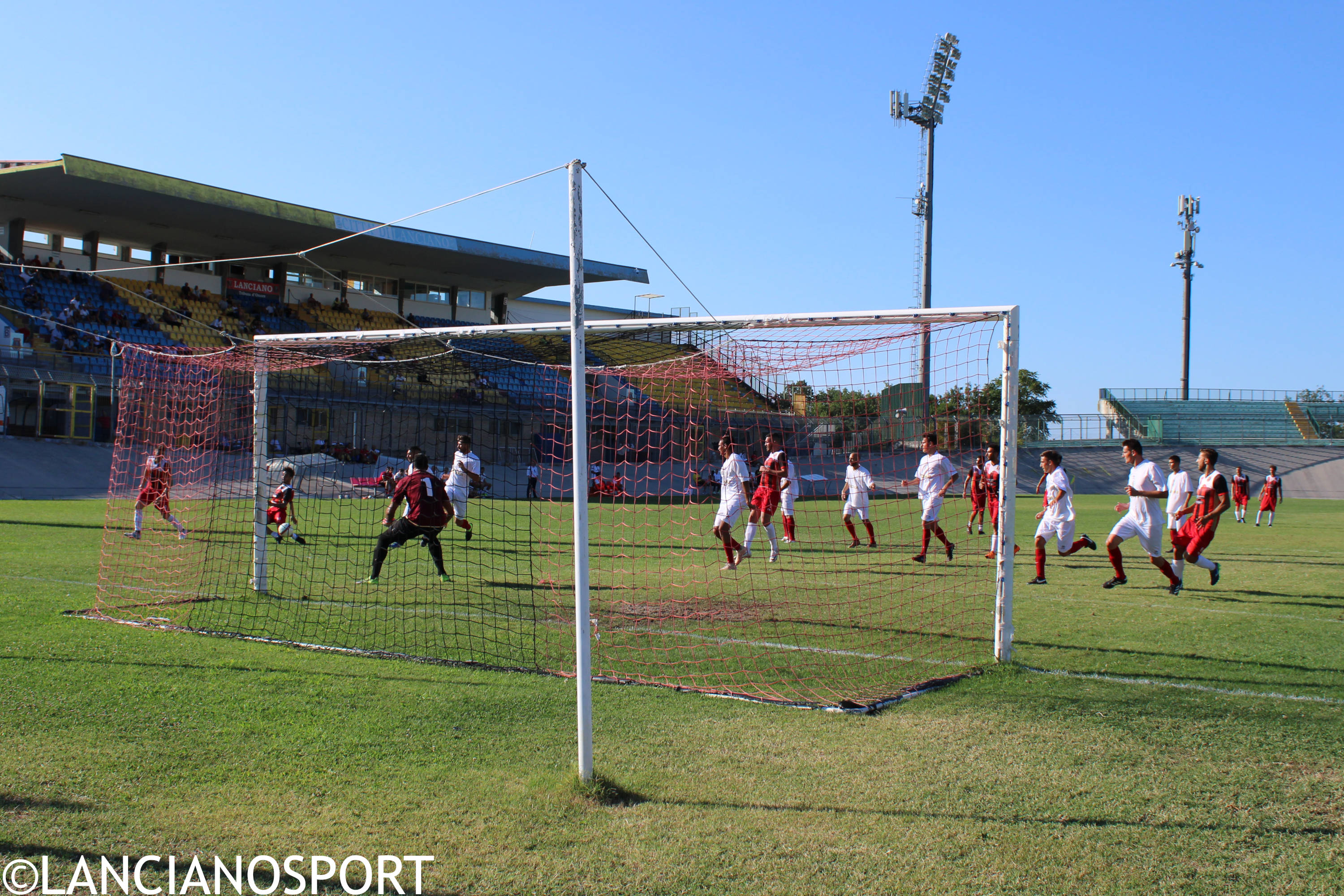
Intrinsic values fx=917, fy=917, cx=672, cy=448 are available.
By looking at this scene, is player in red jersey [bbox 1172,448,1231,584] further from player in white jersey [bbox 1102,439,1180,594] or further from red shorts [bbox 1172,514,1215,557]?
player in white jersey [bbox 1102,439,1180,594]

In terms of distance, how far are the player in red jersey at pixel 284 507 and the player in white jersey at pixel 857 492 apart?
9.15 metres

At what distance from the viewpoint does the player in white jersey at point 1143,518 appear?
1046cm

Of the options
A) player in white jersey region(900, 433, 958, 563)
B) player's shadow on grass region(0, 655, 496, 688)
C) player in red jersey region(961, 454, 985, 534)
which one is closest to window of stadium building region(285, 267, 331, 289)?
player in red jersey region(961, 454, 985, 534)

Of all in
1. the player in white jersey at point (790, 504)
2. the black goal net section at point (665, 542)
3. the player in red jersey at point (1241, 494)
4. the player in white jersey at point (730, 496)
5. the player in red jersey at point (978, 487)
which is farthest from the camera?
the player in red jersey at point (1241, 494)

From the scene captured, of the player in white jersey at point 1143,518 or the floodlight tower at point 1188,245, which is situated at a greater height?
the floodlight tower at point 1188,245

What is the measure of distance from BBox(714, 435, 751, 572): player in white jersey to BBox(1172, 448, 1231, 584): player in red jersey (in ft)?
17.0

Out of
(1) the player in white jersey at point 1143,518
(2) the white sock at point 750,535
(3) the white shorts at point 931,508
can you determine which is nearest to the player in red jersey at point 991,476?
(3) the white shorts at point 931,508

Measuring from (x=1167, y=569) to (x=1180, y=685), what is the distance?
15.7 ft

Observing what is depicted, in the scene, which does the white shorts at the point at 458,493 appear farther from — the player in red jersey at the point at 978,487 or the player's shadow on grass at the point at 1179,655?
the player's shadow on grass at the point at 1179,655

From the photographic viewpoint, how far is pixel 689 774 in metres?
4.39

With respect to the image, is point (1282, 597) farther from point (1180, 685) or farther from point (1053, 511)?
point (1180, 685)

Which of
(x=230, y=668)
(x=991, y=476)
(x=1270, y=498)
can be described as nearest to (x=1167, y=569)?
(x=991, y=476)

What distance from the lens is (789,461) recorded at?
16.6 meters

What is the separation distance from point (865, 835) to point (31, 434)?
3404 centimetres
